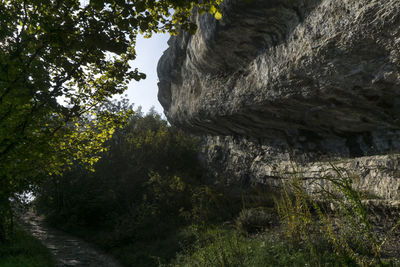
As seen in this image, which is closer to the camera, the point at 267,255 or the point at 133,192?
the point at 267,255

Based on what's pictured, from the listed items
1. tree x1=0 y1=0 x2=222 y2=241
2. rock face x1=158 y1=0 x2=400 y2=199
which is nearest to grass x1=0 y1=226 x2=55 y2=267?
tree x1=0 y1=0 x2=222 y2=241

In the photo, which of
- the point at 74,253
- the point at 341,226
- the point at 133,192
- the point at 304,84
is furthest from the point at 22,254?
the point at 304,84

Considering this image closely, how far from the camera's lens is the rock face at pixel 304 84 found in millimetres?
5293

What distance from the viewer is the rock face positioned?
A: 5293 millimetres

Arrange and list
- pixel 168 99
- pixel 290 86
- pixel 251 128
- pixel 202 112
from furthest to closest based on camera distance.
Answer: pixel 168 99 < pixel 202 112 < pixel 251 128 < pixel 290 86

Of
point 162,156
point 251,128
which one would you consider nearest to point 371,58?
point 251,128

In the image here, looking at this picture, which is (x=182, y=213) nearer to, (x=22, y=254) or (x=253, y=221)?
(x=253, y=221)

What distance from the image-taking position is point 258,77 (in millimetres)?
8570

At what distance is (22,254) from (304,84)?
9.75m

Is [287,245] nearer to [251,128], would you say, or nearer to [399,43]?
[399,43]

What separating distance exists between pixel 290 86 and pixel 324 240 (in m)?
4.51

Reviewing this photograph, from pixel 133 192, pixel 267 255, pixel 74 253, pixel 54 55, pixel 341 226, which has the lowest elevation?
pixel 74 253

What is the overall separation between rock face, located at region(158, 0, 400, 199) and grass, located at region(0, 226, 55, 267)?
7869 millimetres

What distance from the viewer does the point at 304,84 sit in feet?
22.6
